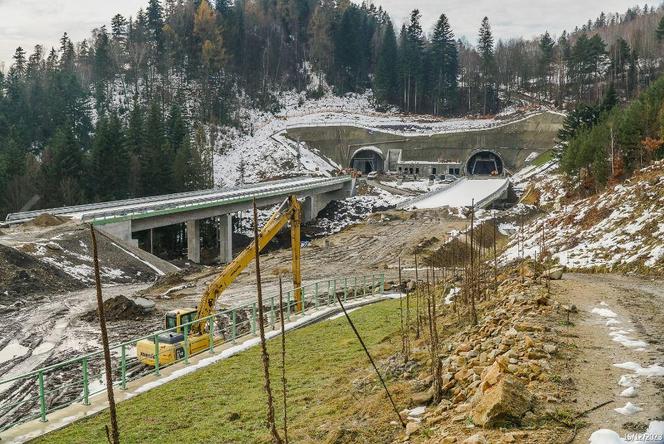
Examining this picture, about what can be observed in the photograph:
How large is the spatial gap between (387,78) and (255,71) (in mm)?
25861

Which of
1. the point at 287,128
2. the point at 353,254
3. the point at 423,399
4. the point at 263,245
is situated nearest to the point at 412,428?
the point at 423,399

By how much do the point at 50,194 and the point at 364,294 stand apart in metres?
37.6

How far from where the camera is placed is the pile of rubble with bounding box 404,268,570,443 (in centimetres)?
686

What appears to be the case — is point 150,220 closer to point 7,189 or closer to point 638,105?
point 7,189

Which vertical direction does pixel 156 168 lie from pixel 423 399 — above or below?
above

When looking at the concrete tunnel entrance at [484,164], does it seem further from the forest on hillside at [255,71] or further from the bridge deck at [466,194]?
the forest on hillside at [255,71]

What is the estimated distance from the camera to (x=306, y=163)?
8931 centimetres

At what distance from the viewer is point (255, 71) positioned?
379 ft

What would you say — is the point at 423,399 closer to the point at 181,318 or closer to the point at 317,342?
the point at 317,342

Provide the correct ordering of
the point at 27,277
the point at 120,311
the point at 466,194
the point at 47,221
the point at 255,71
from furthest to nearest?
1. the point at 255,71
2. the point at 466,194
3. the point at 47,221
4. the point at 27,277
5. the point at 120,311

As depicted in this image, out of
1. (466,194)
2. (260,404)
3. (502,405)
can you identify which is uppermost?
(502,405)

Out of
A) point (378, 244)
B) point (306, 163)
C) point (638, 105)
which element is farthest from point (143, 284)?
point (306, 163)

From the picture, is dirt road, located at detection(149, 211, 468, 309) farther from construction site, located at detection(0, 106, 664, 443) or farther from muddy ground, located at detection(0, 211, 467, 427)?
construction site, located at detection(0, 106, 664, 443)

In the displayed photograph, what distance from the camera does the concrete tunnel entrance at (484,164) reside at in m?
87.7
